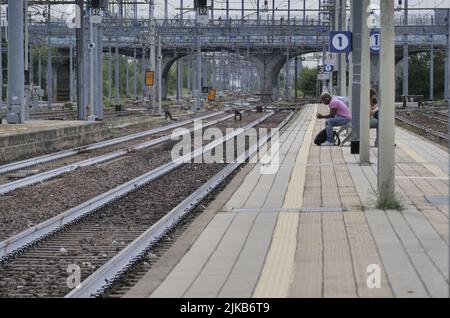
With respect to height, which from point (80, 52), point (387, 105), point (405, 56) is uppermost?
point (405, 56)

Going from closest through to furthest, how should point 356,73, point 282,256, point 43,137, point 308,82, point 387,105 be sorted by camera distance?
point 282,256, point 387,105, point 356,73, point 43,137, point 308,82

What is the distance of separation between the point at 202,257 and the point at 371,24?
30.1ft

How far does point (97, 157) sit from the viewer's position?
22172mm

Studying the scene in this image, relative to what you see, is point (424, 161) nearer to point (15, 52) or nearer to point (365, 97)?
point (365, 97)

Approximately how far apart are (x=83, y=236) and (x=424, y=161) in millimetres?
8608

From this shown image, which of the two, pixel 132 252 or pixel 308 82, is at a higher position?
pixel 308 82

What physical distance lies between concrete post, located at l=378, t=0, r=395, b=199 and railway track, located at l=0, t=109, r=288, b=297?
2622 mm

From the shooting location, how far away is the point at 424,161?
55.9ft

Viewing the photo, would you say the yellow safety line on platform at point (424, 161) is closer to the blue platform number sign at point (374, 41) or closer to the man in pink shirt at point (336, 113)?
the man in pink shirt at point (336, 113)

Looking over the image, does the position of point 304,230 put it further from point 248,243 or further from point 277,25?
point 277,25

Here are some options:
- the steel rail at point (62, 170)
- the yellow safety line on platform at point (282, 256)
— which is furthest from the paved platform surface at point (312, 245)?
the steel rail at point (62, 170)

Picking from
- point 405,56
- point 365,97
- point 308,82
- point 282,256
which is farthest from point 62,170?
point 308,82

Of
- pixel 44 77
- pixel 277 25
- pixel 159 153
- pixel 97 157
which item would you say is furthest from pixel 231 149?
pixel 44 77

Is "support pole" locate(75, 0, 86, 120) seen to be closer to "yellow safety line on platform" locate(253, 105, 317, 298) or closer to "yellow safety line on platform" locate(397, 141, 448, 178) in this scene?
"yellow safety line on platform" locate(397, 141, 448, 178)
